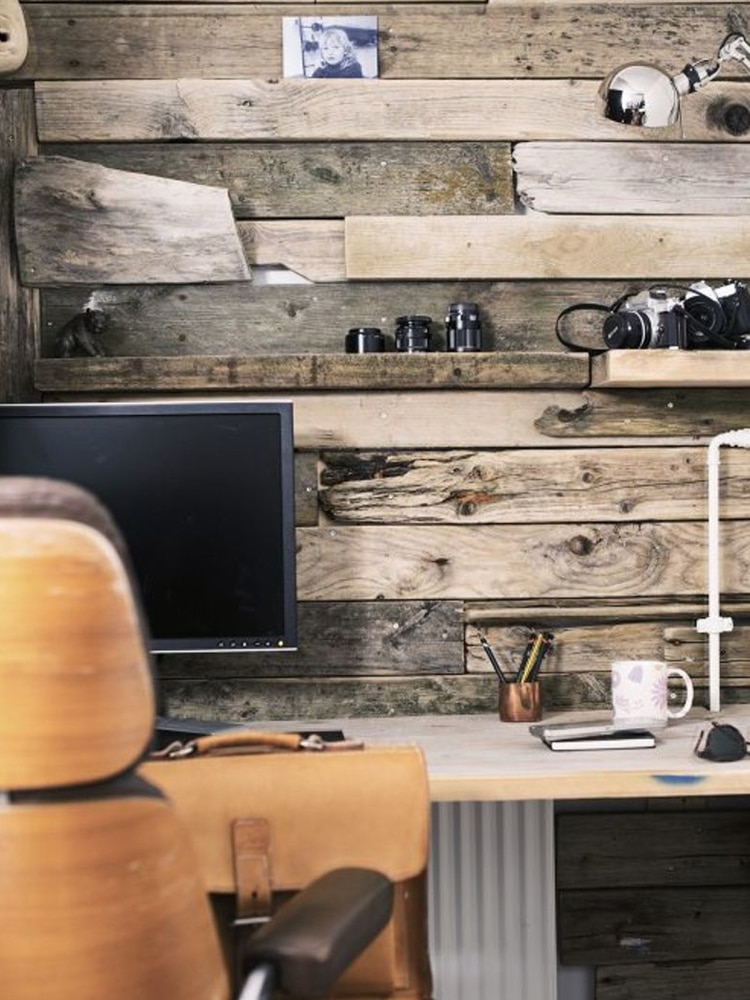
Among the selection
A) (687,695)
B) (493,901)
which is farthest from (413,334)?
(493,901)

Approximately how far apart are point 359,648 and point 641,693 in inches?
21.5

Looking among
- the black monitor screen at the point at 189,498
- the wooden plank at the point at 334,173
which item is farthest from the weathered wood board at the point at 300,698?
the wooden plank at the point at 334,173

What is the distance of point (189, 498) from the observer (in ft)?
7.94

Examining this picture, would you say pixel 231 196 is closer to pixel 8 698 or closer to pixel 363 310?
pixel 363 310

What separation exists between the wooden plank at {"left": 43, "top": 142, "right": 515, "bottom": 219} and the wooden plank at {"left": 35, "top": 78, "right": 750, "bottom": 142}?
2 centimetres

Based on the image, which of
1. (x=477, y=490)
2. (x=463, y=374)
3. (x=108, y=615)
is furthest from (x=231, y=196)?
(x=108, y=615)

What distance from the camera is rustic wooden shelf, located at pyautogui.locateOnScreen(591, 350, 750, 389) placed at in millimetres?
2484

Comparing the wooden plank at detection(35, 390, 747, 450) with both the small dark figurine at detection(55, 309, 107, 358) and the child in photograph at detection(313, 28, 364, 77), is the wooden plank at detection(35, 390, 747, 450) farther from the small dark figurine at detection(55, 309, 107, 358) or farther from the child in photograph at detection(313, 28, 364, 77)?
the child in photograph at detection(313, 28, 364, 77)

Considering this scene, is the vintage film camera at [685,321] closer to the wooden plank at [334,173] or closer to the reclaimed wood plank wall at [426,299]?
the reclaimed wood plank wall at [426,299]

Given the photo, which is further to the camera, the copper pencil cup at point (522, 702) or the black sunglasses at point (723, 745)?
the copper pencil cup at point (522, 702)

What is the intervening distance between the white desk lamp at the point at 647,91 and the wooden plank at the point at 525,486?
63 cm

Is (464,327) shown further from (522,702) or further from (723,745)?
(723,745)

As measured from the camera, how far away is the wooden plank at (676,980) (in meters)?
2.71

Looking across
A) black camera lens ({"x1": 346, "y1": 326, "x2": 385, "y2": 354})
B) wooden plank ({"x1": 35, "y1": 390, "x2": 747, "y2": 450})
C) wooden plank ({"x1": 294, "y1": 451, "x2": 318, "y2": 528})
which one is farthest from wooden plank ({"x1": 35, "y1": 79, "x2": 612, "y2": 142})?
wooden plank ({"x1": 294, "y1": 451, "x2": 318, "y2": 528})
